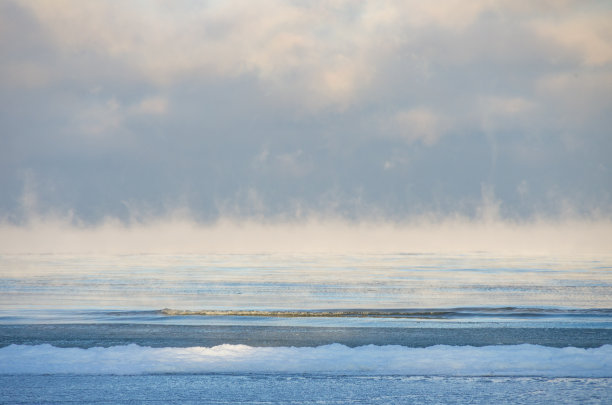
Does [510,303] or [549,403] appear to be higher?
[510,303]

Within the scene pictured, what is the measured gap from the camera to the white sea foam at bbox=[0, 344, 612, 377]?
12625 mm

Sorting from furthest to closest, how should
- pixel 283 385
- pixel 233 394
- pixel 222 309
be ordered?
1. pixel 222 309
2. pixel 283 385
3. pixel 233 394

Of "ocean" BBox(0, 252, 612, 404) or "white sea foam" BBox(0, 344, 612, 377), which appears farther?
"white sea foam" BBox(0, 344, 612, 377)

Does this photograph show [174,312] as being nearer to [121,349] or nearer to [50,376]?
[121,349]

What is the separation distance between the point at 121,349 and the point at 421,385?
7.18m

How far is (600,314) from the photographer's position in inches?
961

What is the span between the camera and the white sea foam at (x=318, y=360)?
12625mm

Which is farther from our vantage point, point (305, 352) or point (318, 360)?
point (305, 352)

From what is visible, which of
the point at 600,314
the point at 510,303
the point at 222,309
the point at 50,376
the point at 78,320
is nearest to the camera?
the point at 50,376

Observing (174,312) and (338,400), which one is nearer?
(338,400)

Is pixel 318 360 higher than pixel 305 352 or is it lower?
lower

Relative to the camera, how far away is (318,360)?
45.0 feet

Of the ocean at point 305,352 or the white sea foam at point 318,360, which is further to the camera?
the white sea foam at point 318,360

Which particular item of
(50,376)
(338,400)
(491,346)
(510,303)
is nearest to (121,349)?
(50,376)
